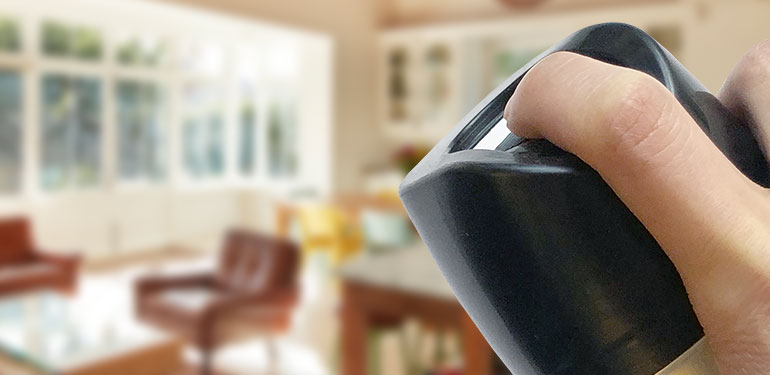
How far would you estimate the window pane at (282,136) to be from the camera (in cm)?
657

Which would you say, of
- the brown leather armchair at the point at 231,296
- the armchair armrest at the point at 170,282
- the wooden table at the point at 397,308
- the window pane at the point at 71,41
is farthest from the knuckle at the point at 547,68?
the window pane at the point at 71,41

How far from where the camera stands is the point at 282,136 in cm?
674

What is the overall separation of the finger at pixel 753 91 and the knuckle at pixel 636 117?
2.0 inches

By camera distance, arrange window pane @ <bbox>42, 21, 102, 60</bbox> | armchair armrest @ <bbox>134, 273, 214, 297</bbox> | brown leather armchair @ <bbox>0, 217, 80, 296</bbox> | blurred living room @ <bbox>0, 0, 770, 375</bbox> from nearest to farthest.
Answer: blurred living room @ <bbox>0, 0, 770, 375</bbox>, armchair armrest @ <bbox>134, 273, 214, 297</bbox>, brown leather armchair @ <bbox>0, 217, 80, 296</bbox>, window pane @ <bbox>42, 21, 102, 60</bbox>

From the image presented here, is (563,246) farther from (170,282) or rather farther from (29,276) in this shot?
(29,276)

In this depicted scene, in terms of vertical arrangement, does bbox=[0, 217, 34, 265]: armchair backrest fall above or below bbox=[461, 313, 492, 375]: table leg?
below

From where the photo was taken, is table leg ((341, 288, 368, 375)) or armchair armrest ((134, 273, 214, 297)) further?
armchair armrest ((134, 273, 214, 297))

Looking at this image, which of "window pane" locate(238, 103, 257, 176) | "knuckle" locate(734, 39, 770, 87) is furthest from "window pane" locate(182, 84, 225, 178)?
"knuckle" locate(734, 39, 770, 87)

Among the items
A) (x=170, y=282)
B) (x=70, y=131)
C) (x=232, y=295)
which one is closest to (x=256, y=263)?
(x=232, y=295)

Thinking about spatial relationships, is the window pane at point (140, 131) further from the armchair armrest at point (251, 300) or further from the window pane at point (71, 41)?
the armchair armrest at point (251, 300)

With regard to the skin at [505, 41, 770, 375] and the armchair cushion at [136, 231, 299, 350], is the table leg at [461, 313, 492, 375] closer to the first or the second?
the skin at [505, 41, 770, 375]

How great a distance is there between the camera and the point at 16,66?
482cm

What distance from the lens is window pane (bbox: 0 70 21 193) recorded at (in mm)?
4836

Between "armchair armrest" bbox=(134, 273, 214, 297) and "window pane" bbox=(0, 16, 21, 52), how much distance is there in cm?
253
